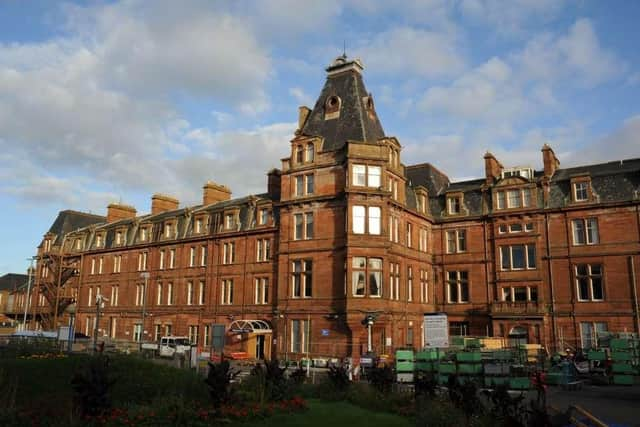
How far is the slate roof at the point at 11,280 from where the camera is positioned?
91500 millimetres

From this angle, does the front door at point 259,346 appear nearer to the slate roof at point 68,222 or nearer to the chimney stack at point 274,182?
the chimney stack at point 274,182

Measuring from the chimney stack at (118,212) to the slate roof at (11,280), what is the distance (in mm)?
34448

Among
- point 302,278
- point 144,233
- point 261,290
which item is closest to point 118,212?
point 144,233

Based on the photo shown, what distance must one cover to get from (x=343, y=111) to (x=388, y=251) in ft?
37.0

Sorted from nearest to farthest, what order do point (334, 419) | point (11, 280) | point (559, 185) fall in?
1. point (334, 419)
2. point (559, 185)
3. point (11, 280)

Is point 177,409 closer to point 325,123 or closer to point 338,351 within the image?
point 338,351

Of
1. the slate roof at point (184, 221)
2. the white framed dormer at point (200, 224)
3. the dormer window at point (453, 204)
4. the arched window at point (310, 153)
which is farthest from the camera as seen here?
the white framed dormer at point (200, 224)

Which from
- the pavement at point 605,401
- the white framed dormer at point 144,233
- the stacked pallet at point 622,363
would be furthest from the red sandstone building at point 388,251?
the pavement at point 605,401

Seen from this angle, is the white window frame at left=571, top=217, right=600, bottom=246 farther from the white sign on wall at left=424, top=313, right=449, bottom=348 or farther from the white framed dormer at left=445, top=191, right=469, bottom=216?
the white sign on wall at left=424, top=313, right=449, bottom=348

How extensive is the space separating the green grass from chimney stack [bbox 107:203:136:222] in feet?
186

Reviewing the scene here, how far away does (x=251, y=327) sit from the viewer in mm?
41062

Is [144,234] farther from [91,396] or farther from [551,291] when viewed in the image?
[91,396]

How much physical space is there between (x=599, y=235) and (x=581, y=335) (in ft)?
24.6

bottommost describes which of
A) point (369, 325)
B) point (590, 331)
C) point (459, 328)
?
point (590, 331)
